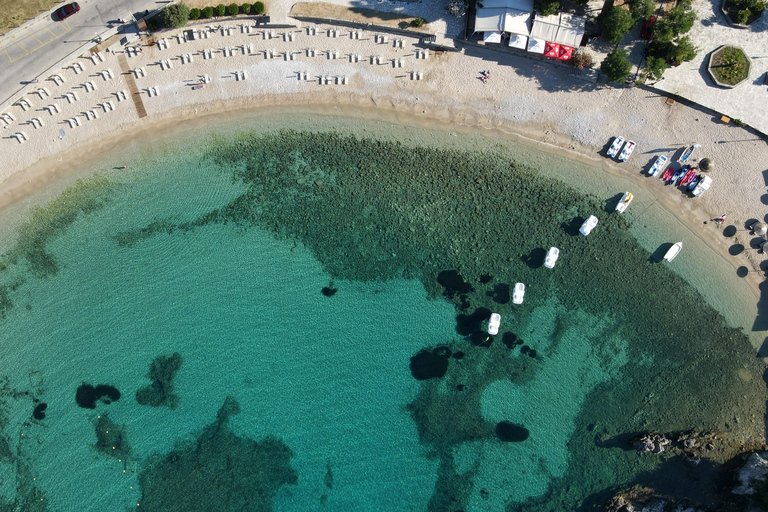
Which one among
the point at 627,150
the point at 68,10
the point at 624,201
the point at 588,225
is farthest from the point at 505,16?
the point at 68,10

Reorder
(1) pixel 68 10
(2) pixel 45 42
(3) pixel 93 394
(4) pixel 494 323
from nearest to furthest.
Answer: (1) pixel 68 10 → (2) pixel 45 42 → (4) pixel 494 323 → (3) pixel 93 394

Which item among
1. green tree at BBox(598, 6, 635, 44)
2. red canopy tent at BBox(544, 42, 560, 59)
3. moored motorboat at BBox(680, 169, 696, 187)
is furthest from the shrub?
moored motorboat at BBox(680, 169, 696, 187)

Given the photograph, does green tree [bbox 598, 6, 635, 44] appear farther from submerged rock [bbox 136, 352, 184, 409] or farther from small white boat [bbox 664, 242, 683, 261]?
submerged rock [bbox 136, 352, 184, 409]

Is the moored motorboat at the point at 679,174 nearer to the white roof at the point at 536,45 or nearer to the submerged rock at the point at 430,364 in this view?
the white roof at the point at 536,45

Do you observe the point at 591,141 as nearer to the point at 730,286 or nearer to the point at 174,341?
the point at 730,286

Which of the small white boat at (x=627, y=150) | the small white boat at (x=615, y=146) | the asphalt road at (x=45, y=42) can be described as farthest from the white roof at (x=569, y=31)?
the asphalt road at (x=45, y=42)

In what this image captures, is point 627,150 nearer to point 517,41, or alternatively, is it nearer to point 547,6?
point 517,41
